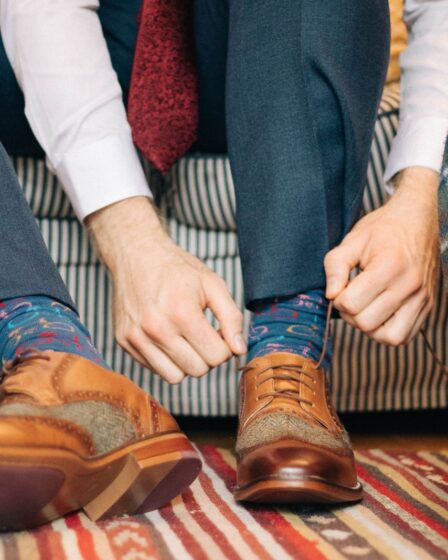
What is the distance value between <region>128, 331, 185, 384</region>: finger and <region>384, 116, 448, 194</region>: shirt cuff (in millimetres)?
348

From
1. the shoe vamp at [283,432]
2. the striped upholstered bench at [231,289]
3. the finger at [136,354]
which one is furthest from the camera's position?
the striped upholstered bench at [231,289]

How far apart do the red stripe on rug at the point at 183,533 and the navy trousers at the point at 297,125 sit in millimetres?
224

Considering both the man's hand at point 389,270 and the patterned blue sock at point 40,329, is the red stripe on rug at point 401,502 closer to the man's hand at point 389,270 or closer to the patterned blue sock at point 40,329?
the man's hand at point 389,270

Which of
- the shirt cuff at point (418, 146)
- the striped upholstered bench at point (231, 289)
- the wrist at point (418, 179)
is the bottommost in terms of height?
the striped upholstered bench at point (231, 289)

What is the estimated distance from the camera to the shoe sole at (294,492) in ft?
2.08

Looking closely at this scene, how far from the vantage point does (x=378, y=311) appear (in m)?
0.73

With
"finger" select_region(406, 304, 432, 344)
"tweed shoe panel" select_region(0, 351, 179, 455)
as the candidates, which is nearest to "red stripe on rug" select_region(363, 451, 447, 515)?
"finger" select_region(406, 304, 432, 344)

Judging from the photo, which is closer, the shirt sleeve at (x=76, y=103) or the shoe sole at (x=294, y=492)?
the shoe sole at (x=294, y=492)

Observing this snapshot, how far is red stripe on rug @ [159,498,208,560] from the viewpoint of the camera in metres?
0.57

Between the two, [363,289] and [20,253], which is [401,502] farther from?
[20,253]

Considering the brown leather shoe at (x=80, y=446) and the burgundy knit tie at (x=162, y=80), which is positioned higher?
the burgundy knit tie at (x=162, y=80)

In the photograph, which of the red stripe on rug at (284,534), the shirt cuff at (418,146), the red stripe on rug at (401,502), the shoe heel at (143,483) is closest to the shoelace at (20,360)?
the shoe heel at (143,483)

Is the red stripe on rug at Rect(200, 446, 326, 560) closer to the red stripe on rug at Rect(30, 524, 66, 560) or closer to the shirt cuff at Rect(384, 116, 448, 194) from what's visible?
the red stripe on rug at Rect(30, 524, 66, 560)

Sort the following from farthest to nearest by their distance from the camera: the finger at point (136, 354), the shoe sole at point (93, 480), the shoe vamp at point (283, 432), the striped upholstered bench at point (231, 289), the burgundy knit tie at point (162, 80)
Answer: the striped upholstered bench at point (231, 289) < the burgundy knit tie at point (162, 80) < the finger at point (136, 354) < the shoe vamp at point (283, 432) < the shoe sole at point (93, 480)
